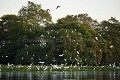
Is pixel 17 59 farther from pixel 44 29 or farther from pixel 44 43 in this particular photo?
pixel 44 29

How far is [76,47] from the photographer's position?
234ft

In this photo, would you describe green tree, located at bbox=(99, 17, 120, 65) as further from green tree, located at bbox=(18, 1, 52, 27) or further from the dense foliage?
green tree, located at bbox=(18, 1, 52, 27)

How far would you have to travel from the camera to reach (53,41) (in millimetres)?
72188

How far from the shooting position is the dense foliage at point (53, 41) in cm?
7106

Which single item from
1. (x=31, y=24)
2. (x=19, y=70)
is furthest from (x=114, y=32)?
(x=19, y=70)

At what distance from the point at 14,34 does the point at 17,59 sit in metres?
9.37

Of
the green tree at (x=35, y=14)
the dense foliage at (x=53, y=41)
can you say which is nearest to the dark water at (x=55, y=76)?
the dense foliage at (x=53, y=41)

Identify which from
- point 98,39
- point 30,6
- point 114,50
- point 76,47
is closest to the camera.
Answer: point 76,47

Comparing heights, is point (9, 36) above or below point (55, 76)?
above

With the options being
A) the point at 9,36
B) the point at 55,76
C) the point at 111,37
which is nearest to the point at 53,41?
the point at 9,36

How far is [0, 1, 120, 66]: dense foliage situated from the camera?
7106 cm

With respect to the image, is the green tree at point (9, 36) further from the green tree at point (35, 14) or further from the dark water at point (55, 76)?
the dark water at point (55, 76)

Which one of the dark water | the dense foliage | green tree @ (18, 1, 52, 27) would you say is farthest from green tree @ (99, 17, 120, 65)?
the dark water

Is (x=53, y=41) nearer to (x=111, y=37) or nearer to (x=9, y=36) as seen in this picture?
(x=9, y=36)
